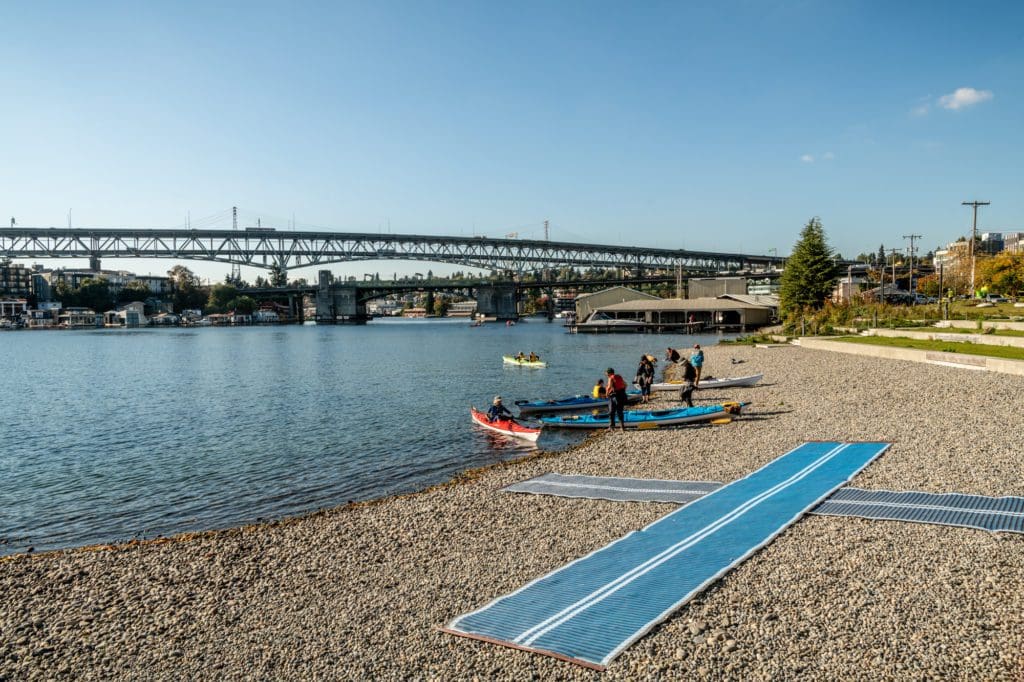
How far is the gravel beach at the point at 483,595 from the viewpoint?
23.3 feet

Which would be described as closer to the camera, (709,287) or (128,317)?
(709,287)

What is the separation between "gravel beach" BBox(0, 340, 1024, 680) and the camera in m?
7.09

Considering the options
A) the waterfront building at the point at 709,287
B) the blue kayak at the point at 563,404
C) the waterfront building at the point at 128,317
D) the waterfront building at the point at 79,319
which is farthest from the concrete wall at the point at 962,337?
the waterfront building at the point at 79,319

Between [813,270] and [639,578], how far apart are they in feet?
233

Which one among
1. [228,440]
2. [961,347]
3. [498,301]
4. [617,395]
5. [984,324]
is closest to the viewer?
[617,395]

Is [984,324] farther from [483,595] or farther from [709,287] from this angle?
[709,287]

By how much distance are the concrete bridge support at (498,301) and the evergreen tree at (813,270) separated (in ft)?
345

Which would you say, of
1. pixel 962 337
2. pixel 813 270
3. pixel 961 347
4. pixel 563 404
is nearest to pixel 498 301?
pixel 813 270

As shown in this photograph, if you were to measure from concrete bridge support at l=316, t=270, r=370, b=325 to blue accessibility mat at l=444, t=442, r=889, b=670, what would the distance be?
17157cm

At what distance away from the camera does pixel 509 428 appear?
23.4 metres

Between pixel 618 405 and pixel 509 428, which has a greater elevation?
pixel 618 405

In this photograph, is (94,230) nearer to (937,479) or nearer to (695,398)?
(695,398)

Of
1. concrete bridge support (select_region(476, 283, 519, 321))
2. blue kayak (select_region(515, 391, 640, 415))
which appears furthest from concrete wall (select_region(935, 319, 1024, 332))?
concrete bridge support (select_region(476, 283, 519, 321))

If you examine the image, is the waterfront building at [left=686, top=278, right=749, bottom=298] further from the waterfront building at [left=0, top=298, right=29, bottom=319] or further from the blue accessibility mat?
the waterfront building at [left=0, top=298, right=29, bottom=319]
